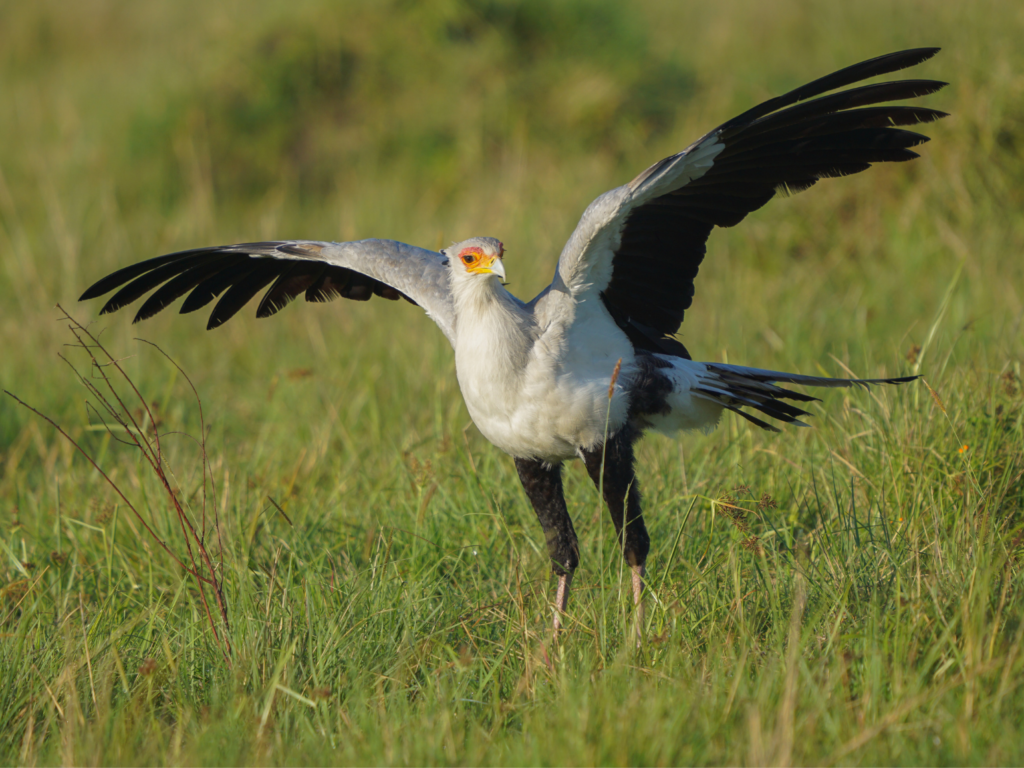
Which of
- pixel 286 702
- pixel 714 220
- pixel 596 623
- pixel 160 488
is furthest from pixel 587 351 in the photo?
pixel 160 488

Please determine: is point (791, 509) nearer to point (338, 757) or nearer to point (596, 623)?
point (596, 623)

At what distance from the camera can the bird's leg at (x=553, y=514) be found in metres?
3.21

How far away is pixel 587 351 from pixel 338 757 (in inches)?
58.0

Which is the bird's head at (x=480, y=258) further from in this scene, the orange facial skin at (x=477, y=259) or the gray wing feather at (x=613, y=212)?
the gray wing feather at (x=613, y=212)

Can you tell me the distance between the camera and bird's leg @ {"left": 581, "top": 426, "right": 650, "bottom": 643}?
306 centimetres

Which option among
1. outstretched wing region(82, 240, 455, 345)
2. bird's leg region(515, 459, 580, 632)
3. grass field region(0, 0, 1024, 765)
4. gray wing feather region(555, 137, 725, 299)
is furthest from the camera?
outstretched wing region(82, 240, 455, 345)

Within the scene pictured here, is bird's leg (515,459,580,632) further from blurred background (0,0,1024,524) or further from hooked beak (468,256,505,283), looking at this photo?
blurred background (0,0,1024,524)

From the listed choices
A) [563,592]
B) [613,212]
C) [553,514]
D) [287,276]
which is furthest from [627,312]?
[287,276]

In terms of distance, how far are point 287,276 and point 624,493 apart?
1.75 m

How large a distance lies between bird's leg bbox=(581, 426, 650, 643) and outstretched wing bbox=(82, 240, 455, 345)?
678 millimetres

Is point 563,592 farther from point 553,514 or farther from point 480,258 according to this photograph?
point 480,258

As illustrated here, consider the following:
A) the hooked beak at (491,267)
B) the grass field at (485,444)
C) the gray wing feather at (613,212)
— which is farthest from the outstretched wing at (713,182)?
the grass field at (485,444)

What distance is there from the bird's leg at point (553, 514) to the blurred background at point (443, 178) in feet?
3.31

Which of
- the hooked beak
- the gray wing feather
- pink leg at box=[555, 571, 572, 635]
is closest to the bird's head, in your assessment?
the hooked beak
